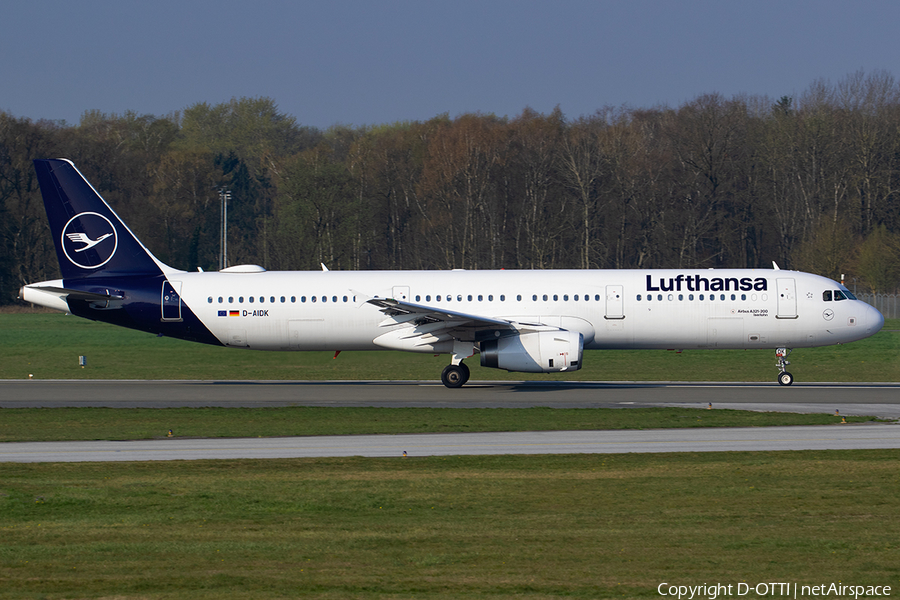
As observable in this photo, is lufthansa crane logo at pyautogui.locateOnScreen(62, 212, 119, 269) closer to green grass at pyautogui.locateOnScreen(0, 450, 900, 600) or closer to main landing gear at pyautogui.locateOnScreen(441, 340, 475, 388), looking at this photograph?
main landing gear at pyautogui.locateOnScreen(441, 340, 475, 388)

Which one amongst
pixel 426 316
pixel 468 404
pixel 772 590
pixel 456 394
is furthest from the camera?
pixel 426 316

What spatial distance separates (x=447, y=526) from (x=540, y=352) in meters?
18.1

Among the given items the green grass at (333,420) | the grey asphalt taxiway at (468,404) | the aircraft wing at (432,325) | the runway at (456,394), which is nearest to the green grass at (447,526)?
the grey asphalt taxiway at (468,404)

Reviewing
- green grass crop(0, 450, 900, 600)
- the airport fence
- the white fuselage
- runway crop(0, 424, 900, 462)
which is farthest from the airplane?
the airport fence

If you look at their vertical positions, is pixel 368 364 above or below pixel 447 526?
above

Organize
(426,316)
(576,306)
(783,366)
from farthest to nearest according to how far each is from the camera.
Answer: (783,366)
(576,306)
(426,316)

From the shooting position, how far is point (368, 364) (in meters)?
41.0

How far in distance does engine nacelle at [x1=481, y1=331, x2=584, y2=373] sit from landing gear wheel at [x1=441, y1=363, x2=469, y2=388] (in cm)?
159

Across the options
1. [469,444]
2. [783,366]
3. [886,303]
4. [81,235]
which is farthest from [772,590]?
[886,303]

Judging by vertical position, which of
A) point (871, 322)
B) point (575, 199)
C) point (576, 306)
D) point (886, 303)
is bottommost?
point (871, 322)

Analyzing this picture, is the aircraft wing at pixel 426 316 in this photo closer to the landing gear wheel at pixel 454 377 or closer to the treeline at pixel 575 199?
the landing gear wheel at pixel 454 377

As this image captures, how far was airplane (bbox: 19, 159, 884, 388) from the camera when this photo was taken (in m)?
31.9

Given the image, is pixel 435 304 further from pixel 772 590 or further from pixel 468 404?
pixel 772 590

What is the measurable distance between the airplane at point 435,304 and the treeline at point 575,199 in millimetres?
41427
